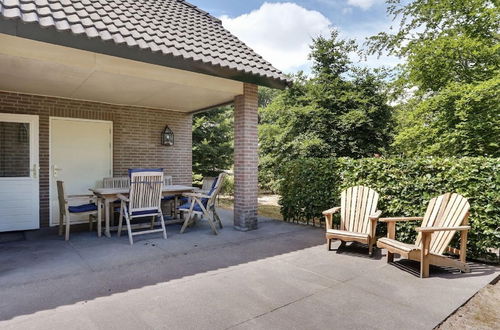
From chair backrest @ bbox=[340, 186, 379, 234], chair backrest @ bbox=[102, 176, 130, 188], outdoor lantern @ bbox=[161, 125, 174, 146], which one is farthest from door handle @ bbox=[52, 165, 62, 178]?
chair backrest @ bbox=[340, 186, 379, 234]

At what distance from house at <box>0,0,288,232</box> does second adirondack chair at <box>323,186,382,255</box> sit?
177 centimetres

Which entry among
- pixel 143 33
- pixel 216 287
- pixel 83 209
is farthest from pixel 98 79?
pixel 216 287

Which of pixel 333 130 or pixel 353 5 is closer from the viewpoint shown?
pixel 353 5

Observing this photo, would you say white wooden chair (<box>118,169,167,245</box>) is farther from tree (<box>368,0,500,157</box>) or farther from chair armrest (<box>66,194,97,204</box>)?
tree (<box>368,0,500,157</box>)

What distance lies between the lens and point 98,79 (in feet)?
16.7

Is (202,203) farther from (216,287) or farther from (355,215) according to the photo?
(355,215)

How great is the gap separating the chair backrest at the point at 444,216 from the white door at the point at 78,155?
647 cm

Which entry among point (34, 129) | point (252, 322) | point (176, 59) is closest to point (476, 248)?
point (252, 322)

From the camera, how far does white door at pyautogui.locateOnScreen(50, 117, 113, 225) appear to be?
6.37 meters

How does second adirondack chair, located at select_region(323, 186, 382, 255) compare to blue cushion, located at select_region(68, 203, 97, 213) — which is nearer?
second adirondack chair, located at select_region(323, 186, 382, 255)

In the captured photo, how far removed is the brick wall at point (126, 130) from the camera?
243 inches

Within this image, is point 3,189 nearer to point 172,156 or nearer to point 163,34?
point 172,156

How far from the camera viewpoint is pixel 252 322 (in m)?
2.58

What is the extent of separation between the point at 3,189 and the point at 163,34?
4278 millimetres
